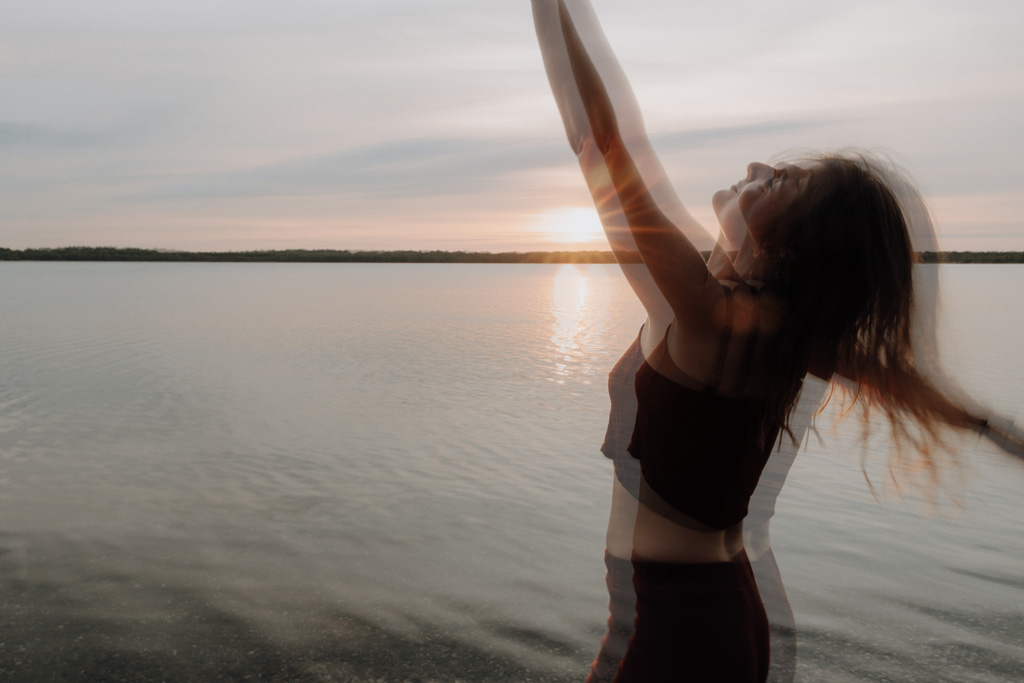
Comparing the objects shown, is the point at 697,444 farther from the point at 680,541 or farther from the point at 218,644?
the point at 218,644

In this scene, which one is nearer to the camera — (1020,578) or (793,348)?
(793,348)

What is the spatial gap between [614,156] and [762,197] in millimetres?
500

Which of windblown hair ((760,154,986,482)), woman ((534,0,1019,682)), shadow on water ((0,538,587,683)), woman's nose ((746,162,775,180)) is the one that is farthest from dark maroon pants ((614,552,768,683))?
shadow on water ((0,538,587,683))

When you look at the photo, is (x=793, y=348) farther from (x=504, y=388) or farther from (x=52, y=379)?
(x=52, y=379)

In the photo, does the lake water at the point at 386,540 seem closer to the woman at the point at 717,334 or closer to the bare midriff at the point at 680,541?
the woman at the point at 717,334

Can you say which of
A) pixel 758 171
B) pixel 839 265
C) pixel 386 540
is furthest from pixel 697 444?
pixel 386 540

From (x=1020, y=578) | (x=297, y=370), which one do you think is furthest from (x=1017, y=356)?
(x=297, y=370)

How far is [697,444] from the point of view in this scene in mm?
1495

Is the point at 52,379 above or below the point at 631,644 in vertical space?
below

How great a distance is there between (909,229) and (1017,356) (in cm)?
1665

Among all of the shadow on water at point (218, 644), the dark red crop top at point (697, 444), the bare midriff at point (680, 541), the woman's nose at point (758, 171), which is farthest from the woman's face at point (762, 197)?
the shadow on water at point (218, 644)

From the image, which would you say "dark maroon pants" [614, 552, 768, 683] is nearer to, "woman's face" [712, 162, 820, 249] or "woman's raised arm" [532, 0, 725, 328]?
"woman's raised arm" [532, 0, 725, 328]

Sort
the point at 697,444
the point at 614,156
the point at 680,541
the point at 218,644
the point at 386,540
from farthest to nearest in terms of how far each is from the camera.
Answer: the point at 386,540 → the point at 218,644 → the point at 680,541 → the point at 697,444 → the point at 614,156

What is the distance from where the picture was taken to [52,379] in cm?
1296
